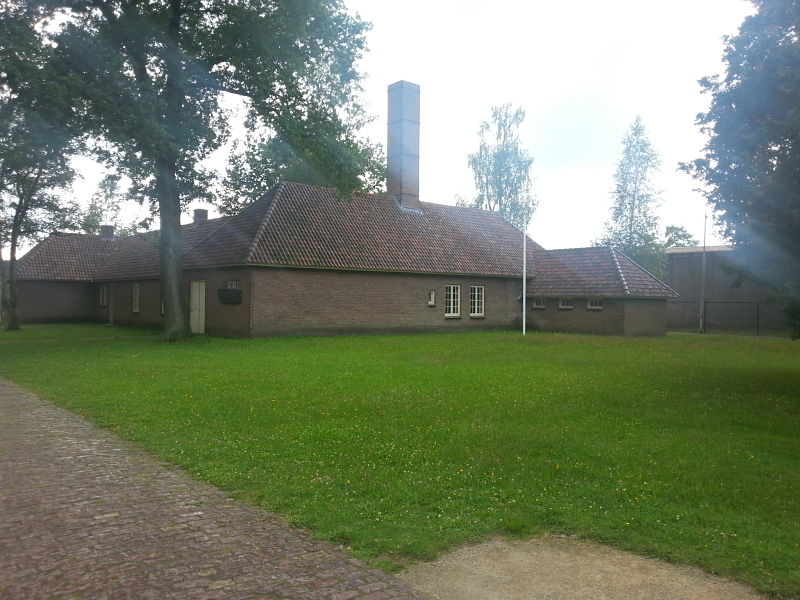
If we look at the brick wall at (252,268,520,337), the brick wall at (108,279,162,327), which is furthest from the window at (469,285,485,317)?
the brick wall at (108,279,162,327)

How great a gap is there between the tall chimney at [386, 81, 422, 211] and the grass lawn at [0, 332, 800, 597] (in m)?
19.6

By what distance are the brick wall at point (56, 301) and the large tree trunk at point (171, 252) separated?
20631 mm

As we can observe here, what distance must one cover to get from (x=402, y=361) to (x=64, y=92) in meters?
12.4

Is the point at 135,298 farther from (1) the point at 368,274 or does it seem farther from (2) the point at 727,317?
(2) the point at 727,317

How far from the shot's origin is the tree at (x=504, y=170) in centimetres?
5862

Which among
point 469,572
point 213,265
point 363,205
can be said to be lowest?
point 469,572

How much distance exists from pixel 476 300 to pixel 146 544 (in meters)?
30.7

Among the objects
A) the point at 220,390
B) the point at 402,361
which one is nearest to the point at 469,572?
the point at 220,390

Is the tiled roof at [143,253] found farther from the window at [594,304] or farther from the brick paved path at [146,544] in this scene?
the brick paved path at [146,544]

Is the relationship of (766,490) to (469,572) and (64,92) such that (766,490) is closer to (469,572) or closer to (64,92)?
(469,572)

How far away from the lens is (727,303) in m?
41.8

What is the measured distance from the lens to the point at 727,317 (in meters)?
41.9

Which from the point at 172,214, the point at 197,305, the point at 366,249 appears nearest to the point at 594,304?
the point at 366,249

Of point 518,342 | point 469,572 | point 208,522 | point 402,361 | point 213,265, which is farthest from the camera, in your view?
point 213,265
